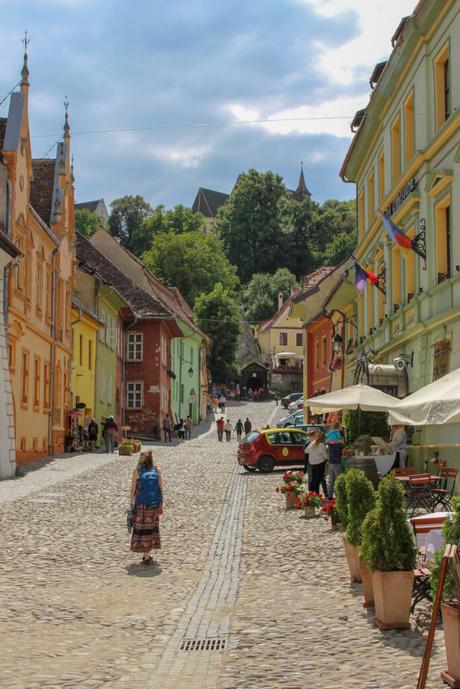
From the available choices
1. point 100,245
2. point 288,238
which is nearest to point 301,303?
point 100,245

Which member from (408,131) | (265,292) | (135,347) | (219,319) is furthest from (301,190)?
(408,131)

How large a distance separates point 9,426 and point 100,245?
115ft

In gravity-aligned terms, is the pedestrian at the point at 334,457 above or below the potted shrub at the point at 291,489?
above

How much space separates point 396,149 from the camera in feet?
82.4

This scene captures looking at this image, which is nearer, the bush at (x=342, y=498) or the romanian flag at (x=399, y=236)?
the bush at (x=342, y=498)

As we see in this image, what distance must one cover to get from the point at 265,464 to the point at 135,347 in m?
24.8

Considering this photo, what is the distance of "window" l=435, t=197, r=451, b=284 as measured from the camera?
19922mm

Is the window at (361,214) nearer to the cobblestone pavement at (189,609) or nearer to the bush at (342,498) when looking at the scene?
the cobblestone pavement at (189,609)

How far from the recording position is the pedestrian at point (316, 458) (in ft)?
62.8

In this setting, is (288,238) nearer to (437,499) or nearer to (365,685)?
(437,499)

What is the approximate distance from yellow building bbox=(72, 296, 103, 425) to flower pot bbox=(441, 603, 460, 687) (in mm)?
32388

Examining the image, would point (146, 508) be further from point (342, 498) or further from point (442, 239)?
point (442, 239)

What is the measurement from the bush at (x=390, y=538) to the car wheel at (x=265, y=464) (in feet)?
69.7

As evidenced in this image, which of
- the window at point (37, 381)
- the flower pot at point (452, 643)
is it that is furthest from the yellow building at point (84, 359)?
the flower pot at point (452, 643)
